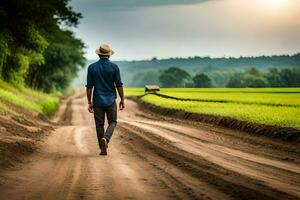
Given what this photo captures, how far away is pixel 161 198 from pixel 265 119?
514 inches

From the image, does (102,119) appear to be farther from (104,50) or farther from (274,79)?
(274,79)

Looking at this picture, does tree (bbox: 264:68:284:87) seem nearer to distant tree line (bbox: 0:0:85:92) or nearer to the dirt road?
distant tree line (bbox: 0:0:85:92)

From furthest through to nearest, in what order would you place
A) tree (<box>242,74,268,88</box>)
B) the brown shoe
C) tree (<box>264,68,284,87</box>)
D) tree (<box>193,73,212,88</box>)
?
tree (<box>193,73,212,88</box>), tree (<box>242,74,268,88</box>), tree (<box>264,68,284,87</box>), the brown shoe

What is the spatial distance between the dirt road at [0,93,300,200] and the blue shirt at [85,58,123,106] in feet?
4.34

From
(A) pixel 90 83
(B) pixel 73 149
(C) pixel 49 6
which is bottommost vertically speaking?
(B) pixel 73 149

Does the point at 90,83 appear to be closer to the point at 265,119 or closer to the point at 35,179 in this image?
the point at 35,179

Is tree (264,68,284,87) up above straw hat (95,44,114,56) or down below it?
above

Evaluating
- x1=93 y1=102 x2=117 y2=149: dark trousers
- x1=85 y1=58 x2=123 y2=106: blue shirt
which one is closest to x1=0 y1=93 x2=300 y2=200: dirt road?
x1=93 y1=102 x2=117 y2=149: dark trousers

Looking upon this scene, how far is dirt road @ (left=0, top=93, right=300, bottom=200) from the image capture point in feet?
23.5

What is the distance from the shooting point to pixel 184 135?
1592 centimetres

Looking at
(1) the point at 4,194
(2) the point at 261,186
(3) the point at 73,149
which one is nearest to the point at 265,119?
(3) the point at 73,149

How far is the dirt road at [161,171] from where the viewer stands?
7.18m

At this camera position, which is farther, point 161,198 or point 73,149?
point 73,149

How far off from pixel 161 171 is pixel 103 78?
3.64 m
